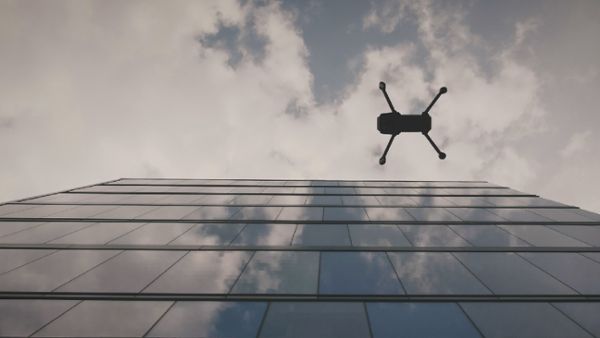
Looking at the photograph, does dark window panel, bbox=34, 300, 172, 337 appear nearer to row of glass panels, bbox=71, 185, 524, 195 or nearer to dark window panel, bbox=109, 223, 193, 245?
dark window panel, bbox=109, 223, 193, 245

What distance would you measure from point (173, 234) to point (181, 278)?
9.55 ft

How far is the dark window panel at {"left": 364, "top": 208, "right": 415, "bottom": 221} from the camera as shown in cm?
1052

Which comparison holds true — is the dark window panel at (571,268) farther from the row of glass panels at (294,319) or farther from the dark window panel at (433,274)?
the dark window panel at (433,274)

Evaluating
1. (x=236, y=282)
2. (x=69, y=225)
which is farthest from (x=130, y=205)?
(x=236, y=282)

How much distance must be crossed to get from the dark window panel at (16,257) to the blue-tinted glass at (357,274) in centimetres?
760

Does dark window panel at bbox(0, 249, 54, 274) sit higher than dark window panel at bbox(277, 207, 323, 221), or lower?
lower

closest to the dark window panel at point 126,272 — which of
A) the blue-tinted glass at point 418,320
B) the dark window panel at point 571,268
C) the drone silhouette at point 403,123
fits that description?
the blue-tinted glass at point 418,320

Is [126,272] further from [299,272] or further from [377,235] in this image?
[377,235]

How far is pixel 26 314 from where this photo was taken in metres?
5.36

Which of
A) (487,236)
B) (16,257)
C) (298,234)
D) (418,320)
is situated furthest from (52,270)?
(487,236)

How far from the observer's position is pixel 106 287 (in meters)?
6.20

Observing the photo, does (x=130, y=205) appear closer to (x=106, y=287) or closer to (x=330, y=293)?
(x=106, y=287)

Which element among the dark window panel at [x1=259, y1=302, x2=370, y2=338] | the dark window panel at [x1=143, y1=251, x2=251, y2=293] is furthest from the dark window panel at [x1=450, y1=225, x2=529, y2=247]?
the dark window panel at [x1=143, y1=251, x2=251, y2=293]

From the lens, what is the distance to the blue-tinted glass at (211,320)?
4.92m
